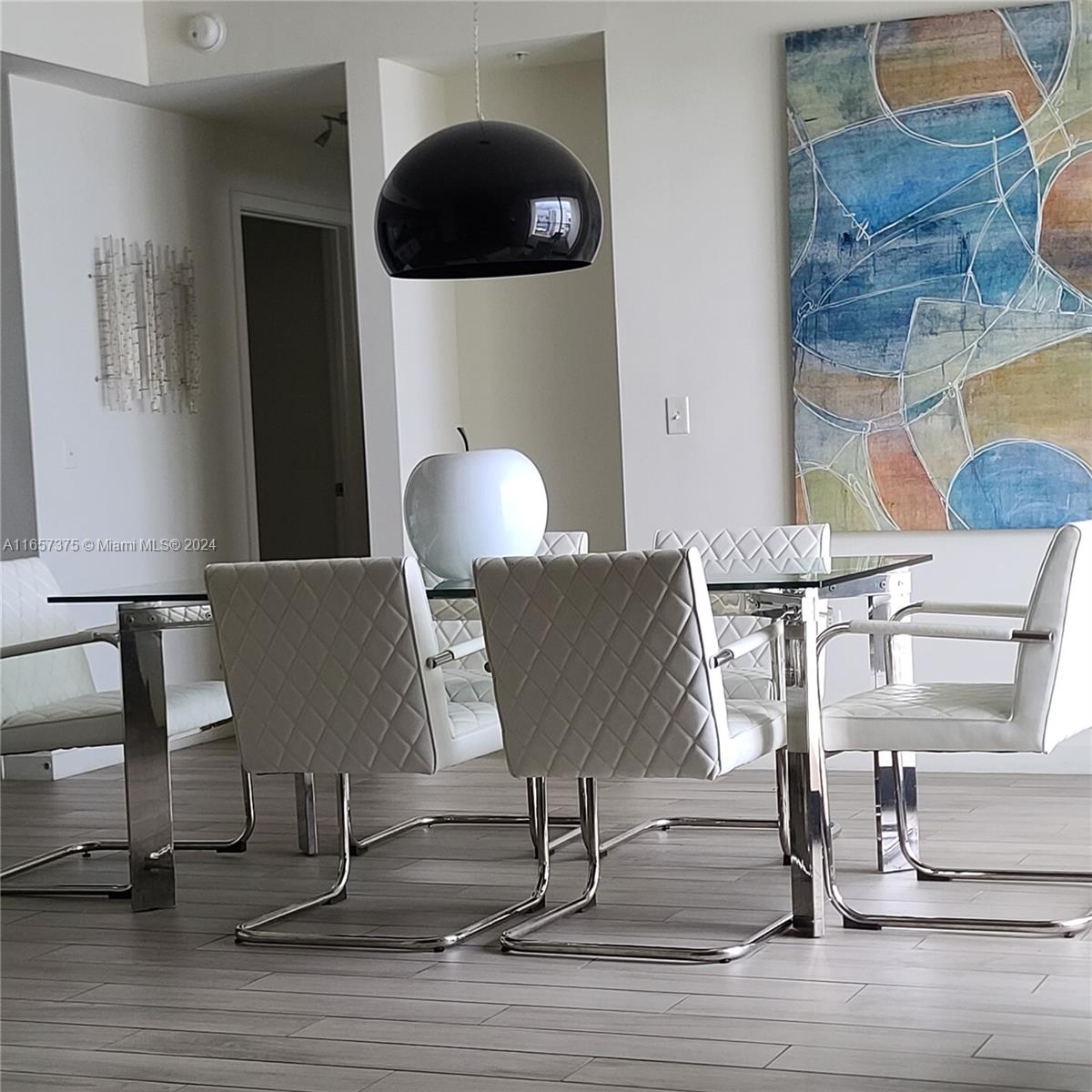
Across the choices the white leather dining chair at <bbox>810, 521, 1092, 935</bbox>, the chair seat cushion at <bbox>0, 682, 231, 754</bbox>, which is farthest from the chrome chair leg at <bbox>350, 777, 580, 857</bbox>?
the white leather dining chair at <bbox>810, 521, 1092, 935</bbox>

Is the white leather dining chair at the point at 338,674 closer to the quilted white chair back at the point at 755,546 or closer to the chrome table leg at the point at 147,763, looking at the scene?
the chrome table leg at the point at 147,763

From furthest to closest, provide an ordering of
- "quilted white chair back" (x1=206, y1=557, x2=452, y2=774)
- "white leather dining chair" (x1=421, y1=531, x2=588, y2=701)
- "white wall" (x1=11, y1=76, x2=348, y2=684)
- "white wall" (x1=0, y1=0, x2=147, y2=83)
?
1. "white wall" (x1=11, y1=76, x2=348, y2=684)
2. "white wall" (x1=0, y1=0, x2=147, y2=83)
3. "white leather dining chair" (x1=421, y1=531, x2=588, y2=701)
4. "quilted white chair back" (x1=206, y1=557, x2=452, y2=774)

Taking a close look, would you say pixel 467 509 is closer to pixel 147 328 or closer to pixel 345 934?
pixel 345 934

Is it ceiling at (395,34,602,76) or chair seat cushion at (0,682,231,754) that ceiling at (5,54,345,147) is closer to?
ceiling at (395,34,602,76)

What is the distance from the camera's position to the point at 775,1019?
2.93 metres

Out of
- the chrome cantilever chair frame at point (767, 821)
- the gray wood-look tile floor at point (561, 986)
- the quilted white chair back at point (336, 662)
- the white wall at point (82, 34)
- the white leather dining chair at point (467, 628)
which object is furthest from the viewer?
the white wall at point (82, 34)

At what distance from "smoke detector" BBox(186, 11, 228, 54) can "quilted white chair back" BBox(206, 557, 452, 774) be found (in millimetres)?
3157

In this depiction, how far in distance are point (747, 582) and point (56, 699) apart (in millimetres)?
2024

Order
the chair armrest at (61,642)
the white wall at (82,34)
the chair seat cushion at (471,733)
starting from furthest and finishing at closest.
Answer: the white wall at (82,34)
the chair armrest at (61,642)
the chair seat cushion at (471,733)

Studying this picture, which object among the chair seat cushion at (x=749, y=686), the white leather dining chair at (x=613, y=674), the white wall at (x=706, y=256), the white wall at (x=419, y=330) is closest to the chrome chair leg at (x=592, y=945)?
the white leather dining chair at (x=613, y=674)

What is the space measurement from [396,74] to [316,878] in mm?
3085

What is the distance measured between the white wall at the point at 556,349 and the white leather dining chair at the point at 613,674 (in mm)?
2864

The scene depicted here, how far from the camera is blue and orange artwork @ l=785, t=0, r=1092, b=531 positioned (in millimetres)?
5086

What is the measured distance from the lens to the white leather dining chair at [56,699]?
4.09m
